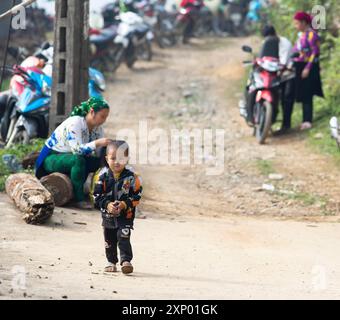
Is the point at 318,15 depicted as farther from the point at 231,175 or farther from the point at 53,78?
the point at 53,78

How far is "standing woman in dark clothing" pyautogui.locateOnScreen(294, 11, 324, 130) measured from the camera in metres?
14.7

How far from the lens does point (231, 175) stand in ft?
42.5

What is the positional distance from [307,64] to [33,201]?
6.75 meters

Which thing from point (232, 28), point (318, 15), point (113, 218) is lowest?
point (232, 28)

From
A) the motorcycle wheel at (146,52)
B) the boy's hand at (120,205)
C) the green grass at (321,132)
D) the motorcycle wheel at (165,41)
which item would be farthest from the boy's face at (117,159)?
the motorcycle wheel at (165,41)

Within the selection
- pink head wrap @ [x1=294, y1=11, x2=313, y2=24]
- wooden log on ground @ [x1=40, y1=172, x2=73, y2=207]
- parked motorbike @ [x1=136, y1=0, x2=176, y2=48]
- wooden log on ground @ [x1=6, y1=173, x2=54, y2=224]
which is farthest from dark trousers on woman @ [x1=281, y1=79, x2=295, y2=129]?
parked motorbike @ [x1=136, y1=0, x2=176, y2=48]

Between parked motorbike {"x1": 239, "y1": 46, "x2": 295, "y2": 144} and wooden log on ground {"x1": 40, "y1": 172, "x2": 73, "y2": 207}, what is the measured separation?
5.00m

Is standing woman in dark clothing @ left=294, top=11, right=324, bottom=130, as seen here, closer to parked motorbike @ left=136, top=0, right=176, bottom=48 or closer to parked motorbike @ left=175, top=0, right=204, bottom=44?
parked motorbike @ left=136, top=0, right=176, bottom=48

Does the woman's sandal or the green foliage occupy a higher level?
the woman's sandal

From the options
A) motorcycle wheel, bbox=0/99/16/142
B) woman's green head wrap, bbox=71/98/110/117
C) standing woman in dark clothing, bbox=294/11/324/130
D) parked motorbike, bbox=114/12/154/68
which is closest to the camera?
woman's green head wrap, bbox=71/98/110/117

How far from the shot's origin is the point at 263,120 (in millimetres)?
14633

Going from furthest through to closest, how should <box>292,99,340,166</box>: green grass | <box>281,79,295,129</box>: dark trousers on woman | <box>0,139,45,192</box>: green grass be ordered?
<box>281,79,295,129</box>: dark trousers on woman < <box>292,99,340,166</box>: green grass < <box>0,139,45,192</box>: green grass
